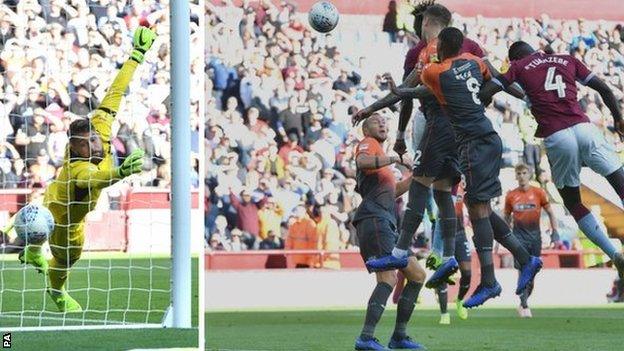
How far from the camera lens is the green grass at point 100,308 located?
700 cm

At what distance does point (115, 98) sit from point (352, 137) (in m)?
2.34

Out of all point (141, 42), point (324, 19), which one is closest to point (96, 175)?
point (141, 42)

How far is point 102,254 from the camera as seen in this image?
12.2 metres

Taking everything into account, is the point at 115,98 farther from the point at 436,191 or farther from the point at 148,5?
the point at 148,5

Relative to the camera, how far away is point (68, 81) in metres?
11.9

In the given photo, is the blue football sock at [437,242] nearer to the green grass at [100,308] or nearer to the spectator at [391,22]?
the green grass at [100,308]

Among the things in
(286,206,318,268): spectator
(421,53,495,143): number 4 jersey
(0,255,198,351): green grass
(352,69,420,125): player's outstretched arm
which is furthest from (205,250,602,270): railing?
(421,53,495,143): number 4 jersey

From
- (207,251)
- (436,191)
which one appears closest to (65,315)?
(207,251)

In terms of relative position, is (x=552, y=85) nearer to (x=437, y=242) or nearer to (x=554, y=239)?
(x=437, y=242)

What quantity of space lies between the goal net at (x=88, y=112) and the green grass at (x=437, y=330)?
3.47 metres

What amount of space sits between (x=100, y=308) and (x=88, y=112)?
345 cm

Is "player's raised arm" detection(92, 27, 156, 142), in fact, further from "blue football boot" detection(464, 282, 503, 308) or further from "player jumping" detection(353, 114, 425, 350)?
"blue football boot" detection(464, 282, 503, 308)

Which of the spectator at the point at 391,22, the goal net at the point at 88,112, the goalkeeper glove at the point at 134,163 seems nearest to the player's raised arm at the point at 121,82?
the goalkeeper glove at the point at 134,163

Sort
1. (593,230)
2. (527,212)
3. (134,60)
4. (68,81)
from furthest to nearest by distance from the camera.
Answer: (68,81) < (527,212) < (134,60) < (593,230)
